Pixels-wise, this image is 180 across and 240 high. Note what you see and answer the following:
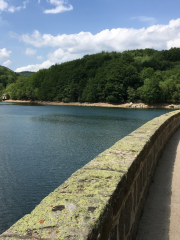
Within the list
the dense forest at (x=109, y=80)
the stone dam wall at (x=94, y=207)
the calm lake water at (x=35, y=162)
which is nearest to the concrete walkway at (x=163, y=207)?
the stone dam wall at (x=94, y=207)

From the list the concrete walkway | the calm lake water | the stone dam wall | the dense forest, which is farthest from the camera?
the dense forest

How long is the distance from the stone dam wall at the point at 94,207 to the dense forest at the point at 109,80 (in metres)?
70.3

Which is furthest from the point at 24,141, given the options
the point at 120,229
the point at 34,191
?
the point at 120,229

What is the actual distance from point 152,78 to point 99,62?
1092 inches

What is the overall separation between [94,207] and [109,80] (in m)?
82.0

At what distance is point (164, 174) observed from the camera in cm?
472

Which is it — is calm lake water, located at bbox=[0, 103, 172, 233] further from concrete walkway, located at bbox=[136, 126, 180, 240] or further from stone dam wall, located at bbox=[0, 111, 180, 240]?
stone dam wall, located at bbox=[0, 111, 180, 240]

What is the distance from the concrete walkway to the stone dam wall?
0.16 meters

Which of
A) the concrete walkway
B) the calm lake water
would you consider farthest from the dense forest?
the concrete walkway

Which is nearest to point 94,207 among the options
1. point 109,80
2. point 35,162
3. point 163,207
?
point 163,207

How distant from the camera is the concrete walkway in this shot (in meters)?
2.81

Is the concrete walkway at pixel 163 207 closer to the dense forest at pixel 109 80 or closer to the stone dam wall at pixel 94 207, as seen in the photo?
the stone dam wall at pixel 94 207

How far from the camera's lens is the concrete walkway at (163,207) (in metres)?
2.81

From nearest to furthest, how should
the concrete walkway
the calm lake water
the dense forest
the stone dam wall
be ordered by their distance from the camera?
1. the stone dam wall
2. the concrete walkway
3. the calm lake water
4. the dense forest
